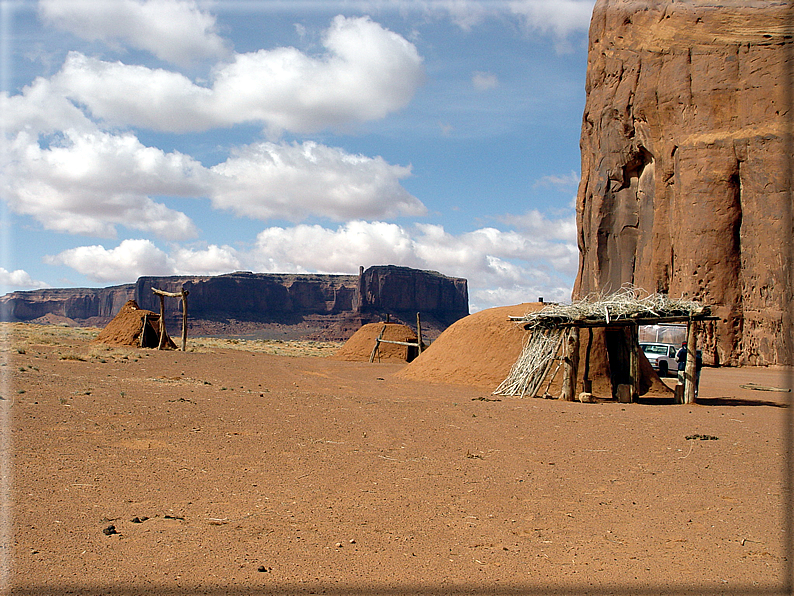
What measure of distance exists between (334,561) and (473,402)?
889 cm

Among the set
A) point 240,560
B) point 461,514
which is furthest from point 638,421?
point 240,560

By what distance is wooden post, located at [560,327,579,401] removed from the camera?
14.0 m

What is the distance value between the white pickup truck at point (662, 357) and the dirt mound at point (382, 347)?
10.7m

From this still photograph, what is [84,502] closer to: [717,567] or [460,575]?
[460,575]

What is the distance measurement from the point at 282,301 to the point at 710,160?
111m

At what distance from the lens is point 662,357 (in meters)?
25.5

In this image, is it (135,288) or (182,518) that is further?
(135,288)

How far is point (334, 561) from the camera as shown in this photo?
168 inches

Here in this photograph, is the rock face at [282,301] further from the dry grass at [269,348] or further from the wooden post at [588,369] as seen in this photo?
the wooden post at [588,369]

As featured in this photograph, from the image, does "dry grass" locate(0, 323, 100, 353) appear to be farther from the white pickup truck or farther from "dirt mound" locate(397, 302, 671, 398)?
the white pickup truck

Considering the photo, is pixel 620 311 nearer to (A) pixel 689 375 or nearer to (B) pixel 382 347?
(A) pixel 689 375

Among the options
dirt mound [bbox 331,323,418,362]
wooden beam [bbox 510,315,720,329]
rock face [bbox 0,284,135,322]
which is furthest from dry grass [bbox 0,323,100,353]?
rock face [bbox 0,284,135,322]

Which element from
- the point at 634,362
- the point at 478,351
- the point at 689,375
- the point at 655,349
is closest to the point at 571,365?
the point at 634,362

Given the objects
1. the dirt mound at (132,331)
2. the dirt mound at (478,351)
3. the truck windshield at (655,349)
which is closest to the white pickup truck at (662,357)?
the truck windshield at (655,349)
